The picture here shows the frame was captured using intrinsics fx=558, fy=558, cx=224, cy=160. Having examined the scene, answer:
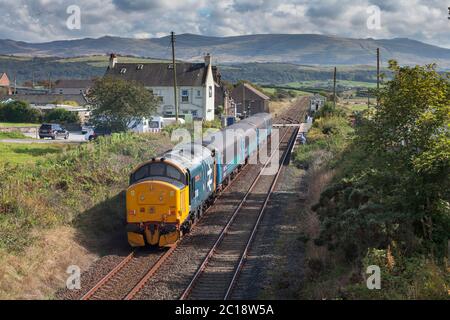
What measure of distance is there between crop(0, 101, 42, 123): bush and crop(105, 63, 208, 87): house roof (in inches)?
501

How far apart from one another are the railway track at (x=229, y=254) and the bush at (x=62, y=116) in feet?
143

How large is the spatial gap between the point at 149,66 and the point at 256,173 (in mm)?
47638

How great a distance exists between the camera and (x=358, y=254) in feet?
53.4

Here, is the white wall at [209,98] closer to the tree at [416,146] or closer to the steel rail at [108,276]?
the steel rail at [108,276]

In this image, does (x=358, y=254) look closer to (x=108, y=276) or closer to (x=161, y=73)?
(x=108, y=276)

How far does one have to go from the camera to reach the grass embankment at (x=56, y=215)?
1680 centimetres

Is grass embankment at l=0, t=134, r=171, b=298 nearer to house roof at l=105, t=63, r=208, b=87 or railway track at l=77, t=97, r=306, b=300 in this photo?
railway track at l=77, t=97, r=306, b=300

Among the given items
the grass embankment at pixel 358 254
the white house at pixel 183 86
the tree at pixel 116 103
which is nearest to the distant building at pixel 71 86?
the white house at pixel 183 86

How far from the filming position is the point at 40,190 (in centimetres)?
2278

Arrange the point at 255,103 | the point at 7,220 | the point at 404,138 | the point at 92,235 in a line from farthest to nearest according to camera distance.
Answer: the point at 255,103
the point at 92,235
the point at 7,220
the point at 404,138

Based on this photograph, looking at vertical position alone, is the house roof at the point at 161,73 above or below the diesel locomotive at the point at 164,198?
above

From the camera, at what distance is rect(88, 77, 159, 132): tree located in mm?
45719
